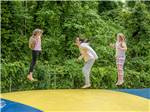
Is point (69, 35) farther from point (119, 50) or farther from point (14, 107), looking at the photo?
point (14, 107)

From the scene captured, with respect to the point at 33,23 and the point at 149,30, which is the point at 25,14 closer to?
the point at 33,23

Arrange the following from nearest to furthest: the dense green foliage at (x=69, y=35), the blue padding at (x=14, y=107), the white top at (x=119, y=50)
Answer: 1. the blue padding at (x=14, y=107)
2. the white top at (x=119, y=50)
3. the dense green foliage at (x=69, y=35)

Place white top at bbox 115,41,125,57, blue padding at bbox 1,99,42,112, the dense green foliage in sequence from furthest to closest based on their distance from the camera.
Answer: the dense green foliage → white top at bbox 115,41,125,57 → blue padding at bbox 1,99,42,112

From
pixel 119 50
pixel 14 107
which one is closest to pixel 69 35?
pixel 119 50

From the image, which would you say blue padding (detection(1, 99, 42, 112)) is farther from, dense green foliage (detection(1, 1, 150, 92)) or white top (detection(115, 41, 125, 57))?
dense green foliage (detection(1, 1, 150, 92))

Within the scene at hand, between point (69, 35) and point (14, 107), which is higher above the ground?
point (69, 35)

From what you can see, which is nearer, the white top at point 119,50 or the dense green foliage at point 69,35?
the white top at point 119,50

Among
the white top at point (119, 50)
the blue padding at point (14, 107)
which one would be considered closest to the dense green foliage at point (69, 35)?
the white top at point (119, 50)

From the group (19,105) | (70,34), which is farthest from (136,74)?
(19,105)

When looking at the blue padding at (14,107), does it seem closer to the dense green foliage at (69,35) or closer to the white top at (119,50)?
the white top at (119,50)

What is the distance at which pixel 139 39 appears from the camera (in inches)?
529

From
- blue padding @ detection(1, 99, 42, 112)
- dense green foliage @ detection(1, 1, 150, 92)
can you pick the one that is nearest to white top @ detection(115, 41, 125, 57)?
dense green foliage @ detection(1, 1, 150, 92)

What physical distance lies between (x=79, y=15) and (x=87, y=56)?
4248mm

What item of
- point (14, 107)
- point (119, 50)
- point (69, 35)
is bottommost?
point (14, 107)
